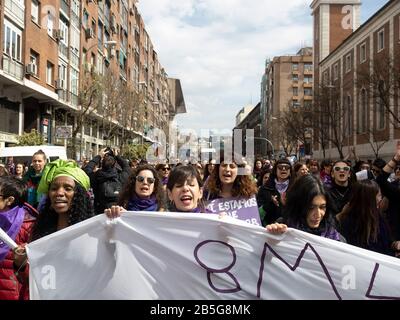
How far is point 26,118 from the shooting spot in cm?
2717

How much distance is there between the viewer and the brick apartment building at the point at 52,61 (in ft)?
77.7

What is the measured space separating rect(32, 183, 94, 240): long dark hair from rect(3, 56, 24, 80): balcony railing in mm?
20280

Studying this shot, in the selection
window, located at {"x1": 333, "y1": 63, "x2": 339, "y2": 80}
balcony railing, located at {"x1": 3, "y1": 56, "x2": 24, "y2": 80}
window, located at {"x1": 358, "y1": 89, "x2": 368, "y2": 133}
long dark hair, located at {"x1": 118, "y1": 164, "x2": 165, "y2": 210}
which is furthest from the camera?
window, located at {"x1": 333, "y1": 63, "x2": 339, "y2": 80}

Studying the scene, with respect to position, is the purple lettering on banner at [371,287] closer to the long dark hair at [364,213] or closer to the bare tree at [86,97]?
the long dark hair at [364,213]

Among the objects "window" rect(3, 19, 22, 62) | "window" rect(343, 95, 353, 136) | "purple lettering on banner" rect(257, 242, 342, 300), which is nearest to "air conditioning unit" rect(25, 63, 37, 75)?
"window" rect(3, 19, 22, 62)

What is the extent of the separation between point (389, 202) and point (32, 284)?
385 centimetres

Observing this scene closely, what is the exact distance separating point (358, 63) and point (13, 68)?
121 feet

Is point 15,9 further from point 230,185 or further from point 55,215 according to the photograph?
point 55,215

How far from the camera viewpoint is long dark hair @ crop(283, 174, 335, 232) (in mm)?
3564

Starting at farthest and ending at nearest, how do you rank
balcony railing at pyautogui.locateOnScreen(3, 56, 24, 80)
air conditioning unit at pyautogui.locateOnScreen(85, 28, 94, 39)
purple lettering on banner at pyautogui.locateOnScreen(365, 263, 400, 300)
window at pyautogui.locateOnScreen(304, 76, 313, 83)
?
1. window at pyautogui.locateOnScreen(304, 76, 313, 83)
2. air conditioning unit at pyautogui.locateOnScreen(85, 28, 94, 39)
3. balcony railing at pyautogui.locateOnScreen(3, 56, 24, 80)
4. purple lettering on banner at pyautogui.locateOnScreen(365, 263, 400, 300)

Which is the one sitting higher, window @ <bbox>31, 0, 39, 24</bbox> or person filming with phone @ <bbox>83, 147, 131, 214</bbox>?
window @ <bbox>31, 0, 39, 24</bbox>

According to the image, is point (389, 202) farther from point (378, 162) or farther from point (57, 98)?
point (57, 98)

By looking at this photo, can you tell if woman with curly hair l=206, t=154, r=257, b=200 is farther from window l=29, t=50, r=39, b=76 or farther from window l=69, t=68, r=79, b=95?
window l=69, t=68, r=79, b=95
